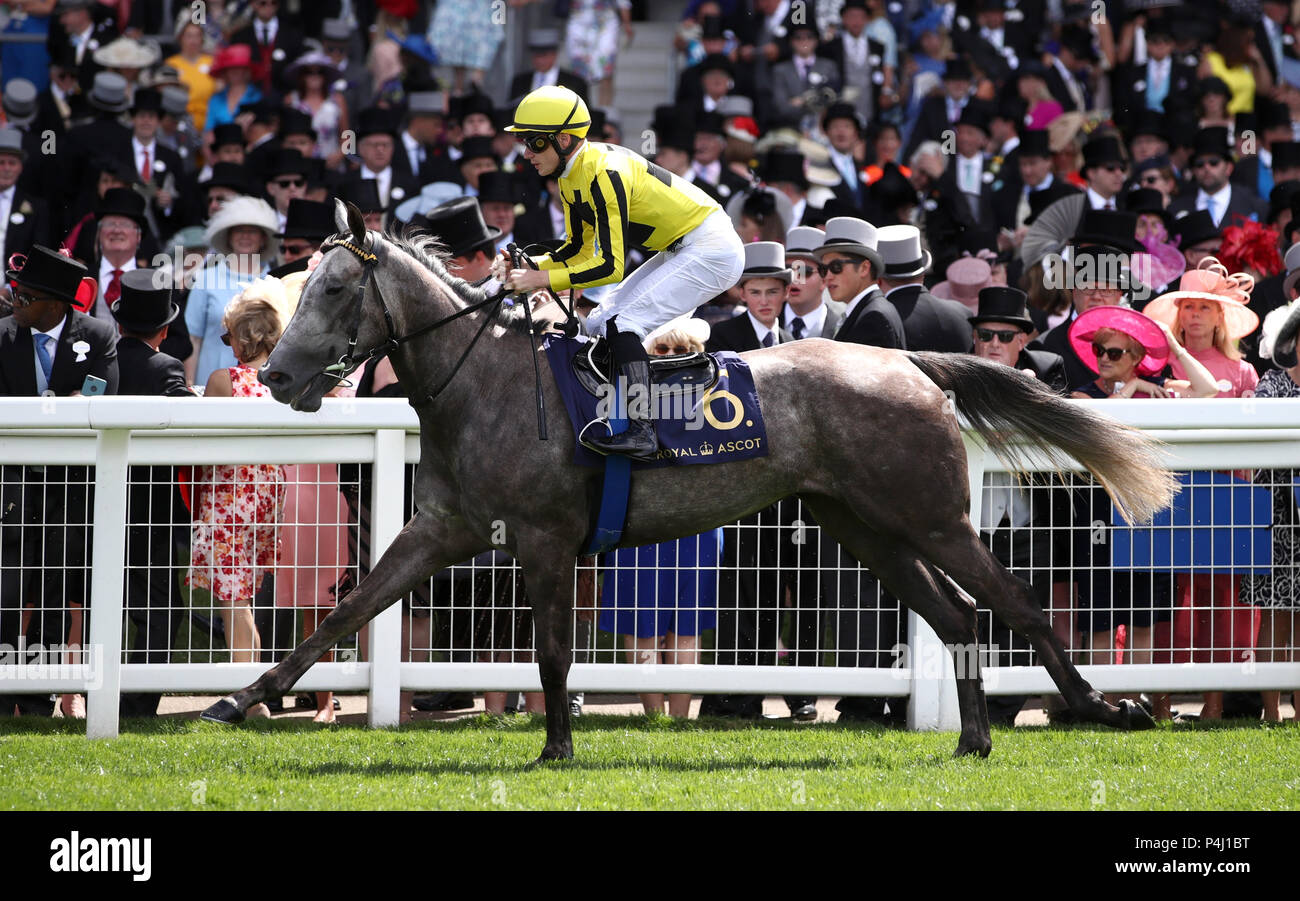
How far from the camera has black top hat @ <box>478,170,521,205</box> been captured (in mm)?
11344

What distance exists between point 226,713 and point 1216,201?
9659 mm

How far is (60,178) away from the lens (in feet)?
40.5

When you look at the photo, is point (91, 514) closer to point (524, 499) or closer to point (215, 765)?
point (215, 765)

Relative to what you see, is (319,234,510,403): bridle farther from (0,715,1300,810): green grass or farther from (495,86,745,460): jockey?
(0,715,1300,810): green grass

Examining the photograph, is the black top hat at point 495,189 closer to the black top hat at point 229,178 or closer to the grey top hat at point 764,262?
the black top hat at point 229,178

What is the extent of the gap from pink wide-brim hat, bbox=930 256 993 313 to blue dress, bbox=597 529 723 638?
359cm

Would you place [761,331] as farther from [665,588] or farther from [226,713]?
[226,713]

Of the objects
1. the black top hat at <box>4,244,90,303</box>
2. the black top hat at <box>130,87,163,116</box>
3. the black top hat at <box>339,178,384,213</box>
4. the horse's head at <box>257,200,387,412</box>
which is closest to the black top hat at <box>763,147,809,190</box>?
the black top hat at <box>339,178,384,213</box>

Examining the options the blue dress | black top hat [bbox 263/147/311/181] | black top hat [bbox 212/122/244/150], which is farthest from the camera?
black top hat [bbox 212/122/244/150]

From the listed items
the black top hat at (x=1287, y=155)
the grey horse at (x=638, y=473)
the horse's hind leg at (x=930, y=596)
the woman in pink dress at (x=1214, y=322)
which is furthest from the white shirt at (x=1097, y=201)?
the horse's hind leg at (x=930, y=596)

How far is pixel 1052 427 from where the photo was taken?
639 cm

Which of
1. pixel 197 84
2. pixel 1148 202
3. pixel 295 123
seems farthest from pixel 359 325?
pixel 197 84

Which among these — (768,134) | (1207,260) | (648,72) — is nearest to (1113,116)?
(768,134)

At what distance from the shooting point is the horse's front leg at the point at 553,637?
5973 mm
